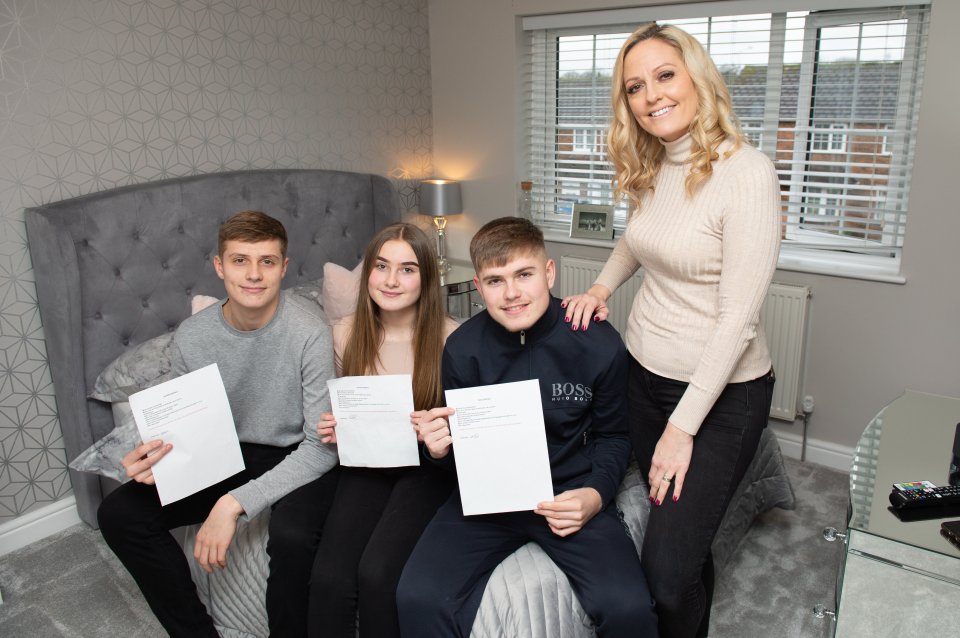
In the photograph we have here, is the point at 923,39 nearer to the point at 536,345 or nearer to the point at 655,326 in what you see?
the point at 655,326

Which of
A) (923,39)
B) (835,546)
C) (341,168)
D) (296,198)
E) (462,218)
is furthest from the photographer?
(462,218)

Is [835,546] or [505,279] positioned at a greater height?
[505,279]

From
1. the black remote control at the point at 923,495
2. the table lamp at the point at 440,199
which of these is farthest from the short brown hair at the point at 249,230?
the table lamp at the point at 440,199

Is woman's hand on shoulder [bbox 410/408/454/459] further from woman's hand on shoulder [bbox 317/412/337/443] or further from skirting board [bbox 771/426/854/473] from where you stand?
skirting board [bbox 771/426/854/473]

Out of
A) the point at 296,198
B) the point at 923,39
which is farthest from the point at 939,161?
the point at 296,198

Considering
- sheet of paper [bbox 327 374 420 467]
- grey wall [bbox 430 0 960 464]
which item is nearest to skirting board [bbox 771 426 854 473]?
grey wall [bbox 430 0 960 464]

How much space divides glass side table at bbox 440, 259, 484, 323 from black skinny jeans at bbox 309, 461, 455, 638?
5.71 ft

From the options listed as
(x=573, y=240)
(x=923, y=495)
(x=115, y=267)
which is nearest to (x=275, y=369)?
(x=115, y=267)

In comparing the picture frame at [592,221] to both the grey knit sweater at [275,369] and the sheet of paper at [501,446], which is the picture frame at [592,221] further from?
the sheet of paper at [501,446]

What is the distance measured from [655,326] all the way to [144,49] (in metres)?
2.23

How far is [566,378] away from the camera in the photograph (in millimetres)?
1880

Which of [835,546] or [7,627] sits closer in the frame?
[7,627]

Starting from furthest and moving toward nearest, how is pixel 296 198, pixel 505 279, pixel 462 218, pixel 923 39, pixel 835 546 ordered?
pixel 462 218 < pixel 296 198 < pixel 923 39 < pixel 835 546 < pixel 505 279

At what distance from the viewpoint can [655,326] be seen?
190 centimetres
